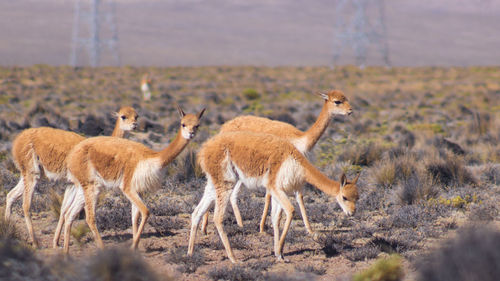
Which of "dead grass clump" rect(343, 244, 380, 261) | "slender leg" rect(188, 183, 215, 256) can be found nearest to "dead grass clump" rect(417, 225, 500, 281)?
"dead grass clump" rect(343, 244, 380, 261)

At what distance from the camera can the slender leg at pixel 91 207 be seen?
6.57 m

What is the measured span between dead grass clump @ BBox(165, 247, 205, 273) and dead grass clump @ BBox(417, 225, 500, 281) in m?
3.16

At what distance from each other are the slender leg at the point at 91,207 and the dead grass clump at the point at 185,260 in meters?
0.90

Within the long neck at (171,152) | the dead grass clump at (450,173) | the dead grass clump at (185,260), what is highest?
the long neck at (171,152)

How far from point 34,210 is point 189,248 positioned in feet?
12.2

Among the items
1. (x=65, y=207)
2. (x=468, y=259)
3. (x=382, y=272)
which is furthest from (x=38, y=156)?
(x=468, y=259)

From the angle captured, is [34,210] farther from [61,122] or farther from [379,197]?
[61,122]

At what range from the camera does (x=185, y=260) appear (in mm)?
6492

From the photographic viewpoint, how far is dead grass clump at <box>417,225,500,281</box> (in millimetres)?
3410

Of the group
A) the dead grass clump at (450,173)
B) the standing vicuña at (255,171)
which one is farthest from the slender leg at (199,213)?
the dead grass clump at (450,173)

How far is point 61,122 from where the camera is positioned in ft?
62.0

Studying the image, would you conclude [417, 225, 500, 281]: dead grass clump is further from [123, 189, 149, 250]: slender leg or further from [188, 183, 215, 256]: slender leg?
[123, 189, 149, 250]: slender leg

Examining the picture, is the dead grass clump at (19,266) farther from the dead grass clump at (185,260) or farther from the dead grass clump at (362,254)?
the dead grass clump at (362,254)

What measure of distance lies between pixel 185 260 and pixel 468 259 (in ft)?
12.5
